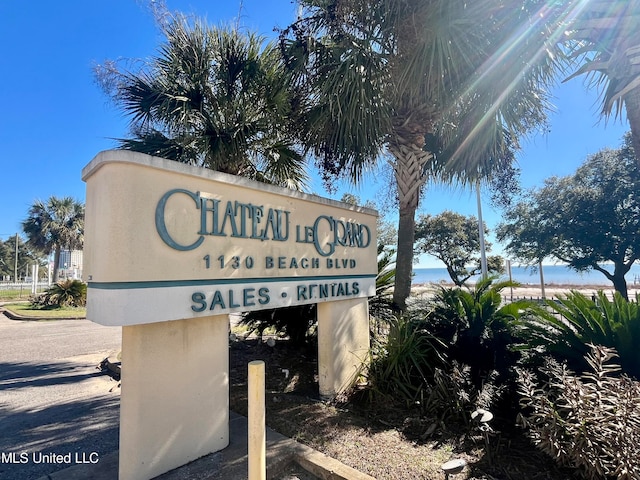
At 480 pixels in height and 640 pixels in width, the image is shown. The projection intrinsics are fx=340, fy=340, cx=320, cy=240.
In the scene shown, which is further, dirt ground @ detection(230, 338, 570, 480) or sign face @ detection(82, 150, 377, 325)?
dirt ground @ detection(230, 338, 570, 480)

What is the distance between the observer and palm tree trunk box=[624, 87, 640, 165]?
5.20 metres

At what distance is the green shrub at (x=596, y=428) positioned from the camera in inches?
102

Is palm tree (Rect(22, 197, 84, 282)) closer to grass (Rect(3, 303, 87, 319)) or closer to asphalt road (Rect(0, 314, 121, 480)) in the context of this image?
grass (Rect(3, 303, 87, 319))

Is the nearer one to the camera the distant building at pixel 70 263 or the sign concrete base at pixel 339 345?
the sign concrete base at pixel 339 345

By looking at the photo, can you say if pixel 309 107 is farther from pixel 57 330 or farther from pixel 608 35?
pixel 57 330

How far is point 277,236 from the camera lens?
14.2ft

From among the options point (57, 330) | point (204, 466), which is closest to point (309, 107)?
point (204, 466)

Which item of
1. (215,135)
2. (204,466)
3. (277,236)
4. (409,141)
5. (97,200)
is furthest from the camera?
(409,141)

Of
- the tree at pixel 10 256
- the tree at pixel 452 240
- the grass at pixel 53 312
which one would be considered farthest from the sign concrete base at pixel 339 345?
the tree at pixel 10 256

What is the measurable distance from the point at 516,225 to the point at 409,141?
18265mm

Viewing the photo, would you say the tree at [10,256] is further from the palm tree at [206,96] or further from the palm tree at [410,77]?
the palm tree at [410,77]

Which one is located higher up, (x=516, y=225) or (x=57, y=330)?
(x=516, y=225)

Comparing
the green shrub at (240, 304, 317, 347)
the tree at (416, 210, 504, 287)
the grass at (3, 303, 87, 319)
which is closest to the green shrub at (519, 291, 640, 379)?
the green shrub at (240, 304, 317, 347)

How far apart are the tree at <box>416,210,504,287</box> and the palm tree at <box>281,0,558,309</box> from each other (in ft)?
80.0
